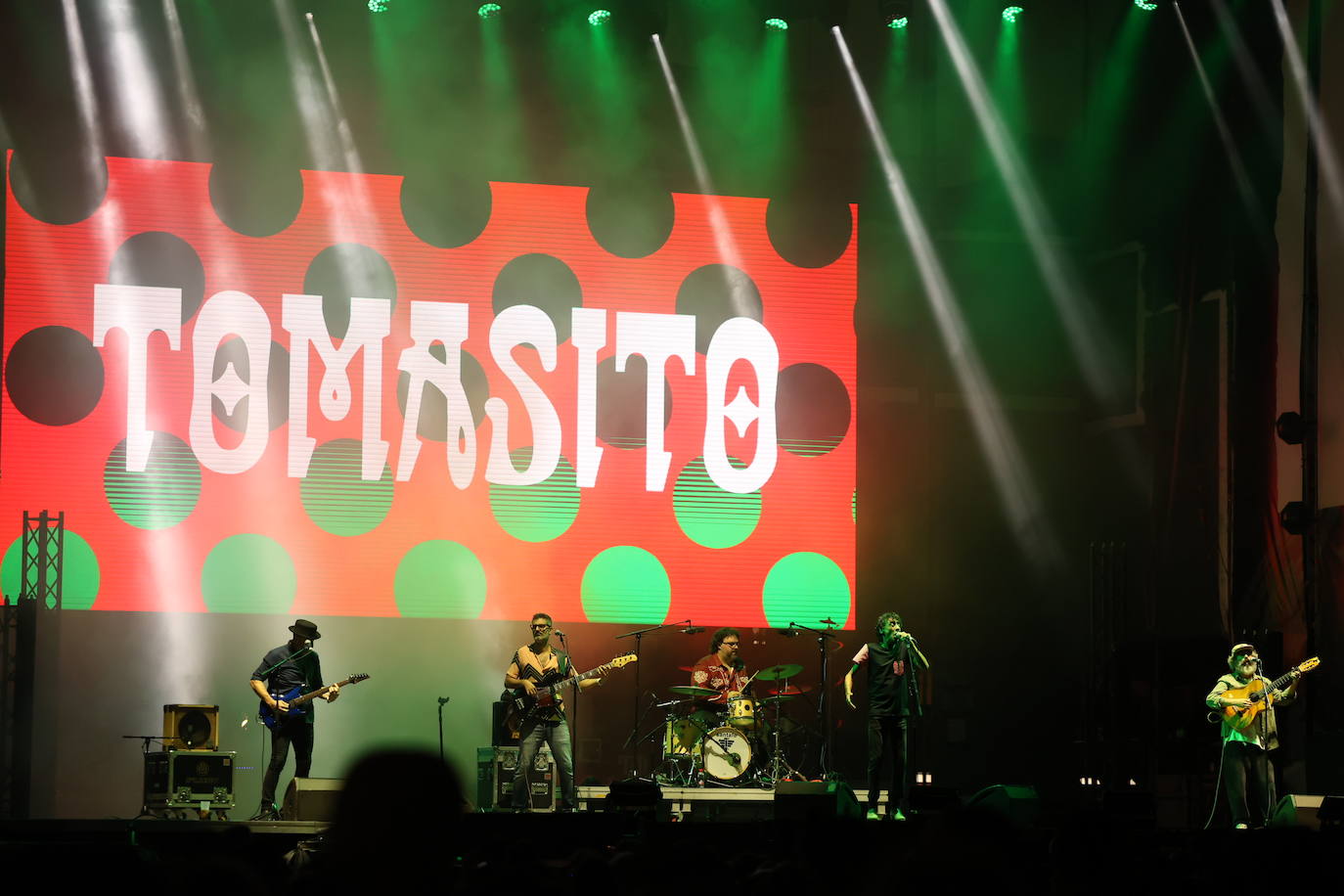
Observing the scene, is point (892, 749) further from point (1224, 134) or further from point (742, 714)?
point (1224, 134)

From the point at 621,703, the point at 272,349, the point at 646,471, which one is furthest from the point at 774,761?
the point at 272,349

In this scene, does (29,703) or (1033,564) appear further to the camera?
(1033,564)

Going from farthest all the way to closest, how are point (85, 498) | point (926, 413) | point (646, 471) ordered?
point (926, 413), point (646, 471), point (85, 498)

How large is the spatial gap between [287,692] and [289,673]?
131 millimetres

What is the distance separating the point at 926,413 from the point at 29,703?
7.68 meters

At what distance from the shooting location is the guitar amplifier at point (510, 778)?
1049 cm

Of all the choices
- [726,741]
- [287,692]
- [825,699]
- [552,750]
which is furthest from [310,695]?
[825,699]

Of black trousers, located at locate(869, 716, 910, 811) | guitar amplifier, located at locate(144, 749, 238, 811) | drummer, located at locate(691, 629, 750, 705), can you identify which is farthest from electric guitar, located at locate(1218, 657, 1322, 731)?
guitar amplifier, located at locate(144, 749, 238, 811)

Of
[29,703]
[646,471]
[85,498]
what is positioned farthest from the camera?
[646,471]

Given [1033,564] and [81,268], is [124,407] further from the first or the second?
[1033,564]

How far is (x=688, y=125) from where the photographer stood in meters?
12.4

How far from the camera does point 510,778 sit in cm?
1062

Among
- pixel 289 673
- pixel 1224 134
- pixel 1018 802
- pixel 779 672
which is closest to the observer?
pixel 1018 802

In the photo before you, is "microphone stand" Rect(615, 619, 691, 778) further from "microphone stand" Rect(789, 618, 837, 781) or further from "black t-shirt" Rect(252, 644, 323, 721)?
"black t-shirt" Rect(252, 644, 323, 721)
